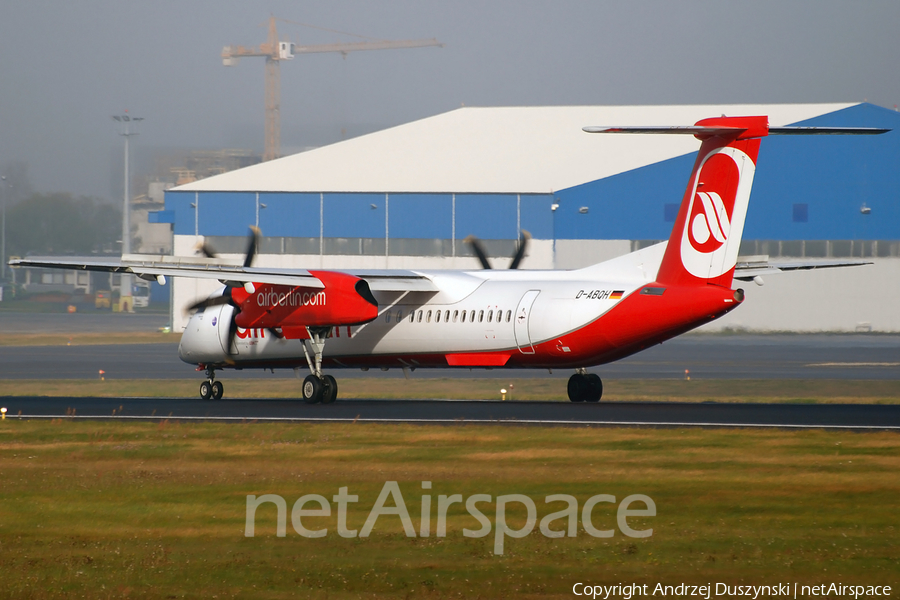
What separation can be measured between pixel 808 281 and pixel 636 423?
44.2 m

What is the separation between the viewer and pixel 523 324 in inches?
1099

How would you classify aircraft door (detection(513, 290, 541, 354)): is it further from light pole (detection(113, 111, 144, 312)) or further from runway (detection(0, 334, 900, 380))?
light pole (detection(113, 111, 144, 312))

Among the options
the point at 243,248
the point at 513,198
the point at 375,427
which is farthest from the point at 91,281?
the point at 375,427

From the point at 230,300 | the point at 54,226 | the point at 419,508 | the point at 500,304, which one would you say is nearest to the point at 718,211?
the point at 500,304

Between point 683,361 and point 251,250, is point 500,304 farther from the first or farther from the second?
point 683,361

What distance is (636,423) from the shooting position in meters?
23.4

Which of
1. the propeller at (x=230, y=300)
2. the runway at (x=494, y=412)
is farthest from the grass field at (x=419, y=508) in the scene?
the propeller at (x=230, y=300)

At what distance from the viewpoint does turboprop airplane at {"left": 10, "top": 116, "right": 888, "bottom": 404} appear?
2483 centimetres

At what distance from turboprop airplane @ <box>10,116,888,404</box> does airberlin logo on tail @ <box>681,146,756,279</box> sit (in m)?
0.02

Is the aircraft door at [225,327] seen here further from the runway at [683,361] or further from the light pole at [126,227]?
the light pole at [126,227]

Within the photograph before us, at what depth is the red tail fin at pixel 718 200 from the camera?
24562 mm

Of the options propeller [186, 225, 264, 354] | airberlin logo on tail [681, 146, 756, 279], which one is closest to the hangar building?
propeller [186, 225, 264, 354]

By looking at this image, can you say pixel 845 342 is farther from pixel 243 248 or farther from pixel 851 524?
pixel 851 524

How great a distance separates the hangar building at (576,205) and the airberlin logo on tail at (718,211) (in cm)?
3990
